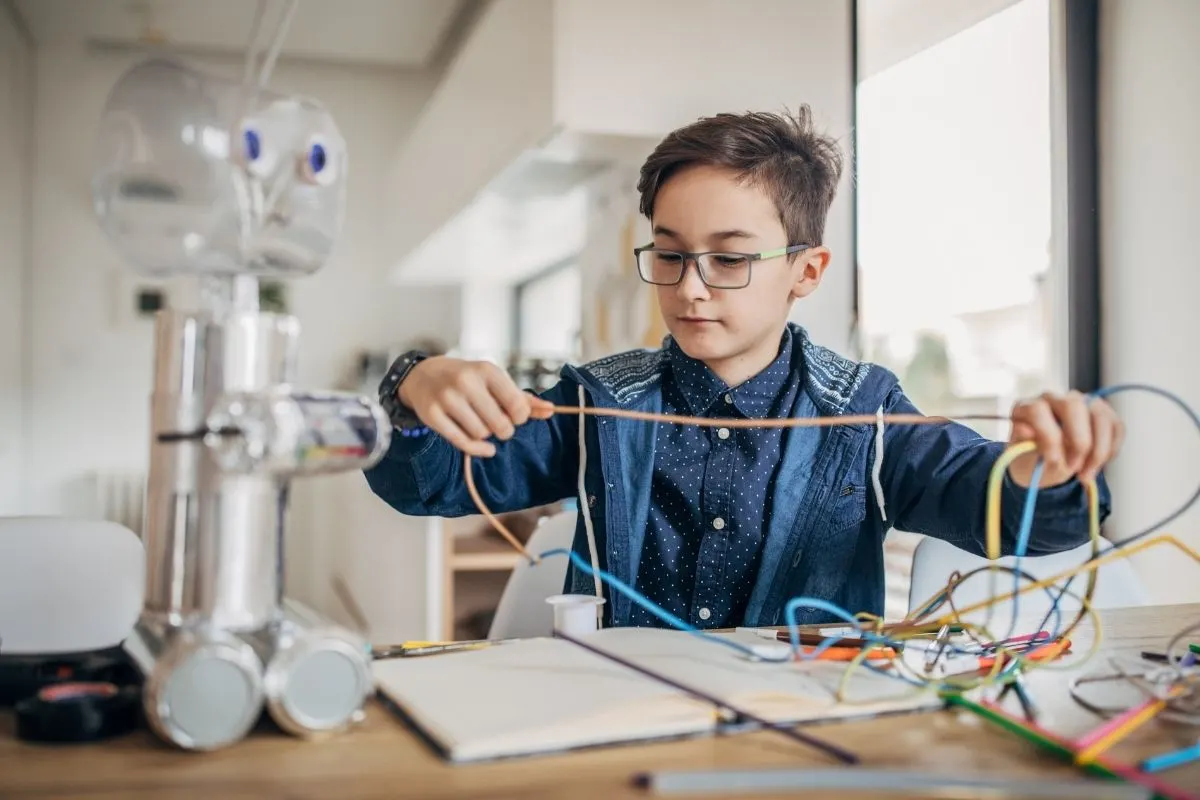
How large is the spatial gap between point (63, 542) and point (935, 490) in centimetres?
96

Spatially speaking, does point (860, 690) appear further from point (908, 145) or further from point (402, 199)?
point (402, 199)

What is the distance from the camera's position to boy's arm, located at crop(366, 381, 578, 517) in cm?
108

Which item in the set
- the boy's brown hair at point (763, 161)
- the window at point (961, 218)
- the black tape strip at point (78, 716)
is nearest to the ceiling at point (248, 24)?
the window at point (961, 218)

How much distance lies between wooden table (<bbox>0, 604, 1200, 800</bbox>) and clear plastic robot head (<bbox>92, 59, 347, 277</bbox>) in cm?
28

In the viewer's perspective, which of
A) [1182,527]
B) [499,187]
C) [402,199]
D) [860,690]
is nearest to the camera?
[860,690]


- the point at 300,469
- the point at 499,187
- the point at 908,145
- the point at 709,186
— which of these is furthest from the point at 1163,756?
the point at 499,187

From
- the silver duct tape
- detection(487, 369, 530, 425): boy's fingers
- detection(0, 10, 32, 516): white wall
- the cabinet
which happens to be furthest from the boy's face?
detection(0, 10, 32, 516): white wall

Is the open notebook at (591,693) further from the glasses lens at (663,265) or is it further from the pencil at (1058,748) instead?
the glasses lens at (663,265)

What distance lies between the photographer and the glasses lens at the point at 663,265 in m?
1.18

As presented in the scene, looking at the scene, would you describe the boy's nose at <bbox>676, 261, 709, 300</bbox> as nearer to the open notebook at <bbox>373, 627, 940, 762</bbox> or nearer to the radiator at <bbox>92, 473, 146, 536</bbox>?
the open notebook at <bbox>373, 627, 940, 762</bbox>

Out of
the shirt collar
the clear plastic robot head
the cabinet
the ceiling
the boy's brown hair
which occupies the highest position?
the ceiling

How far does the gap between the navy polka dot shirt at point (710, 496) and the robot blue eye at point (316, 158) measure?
665mm

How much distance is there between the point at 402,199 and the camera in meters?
4.02

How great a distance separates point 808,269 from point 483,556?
1.48 metres
